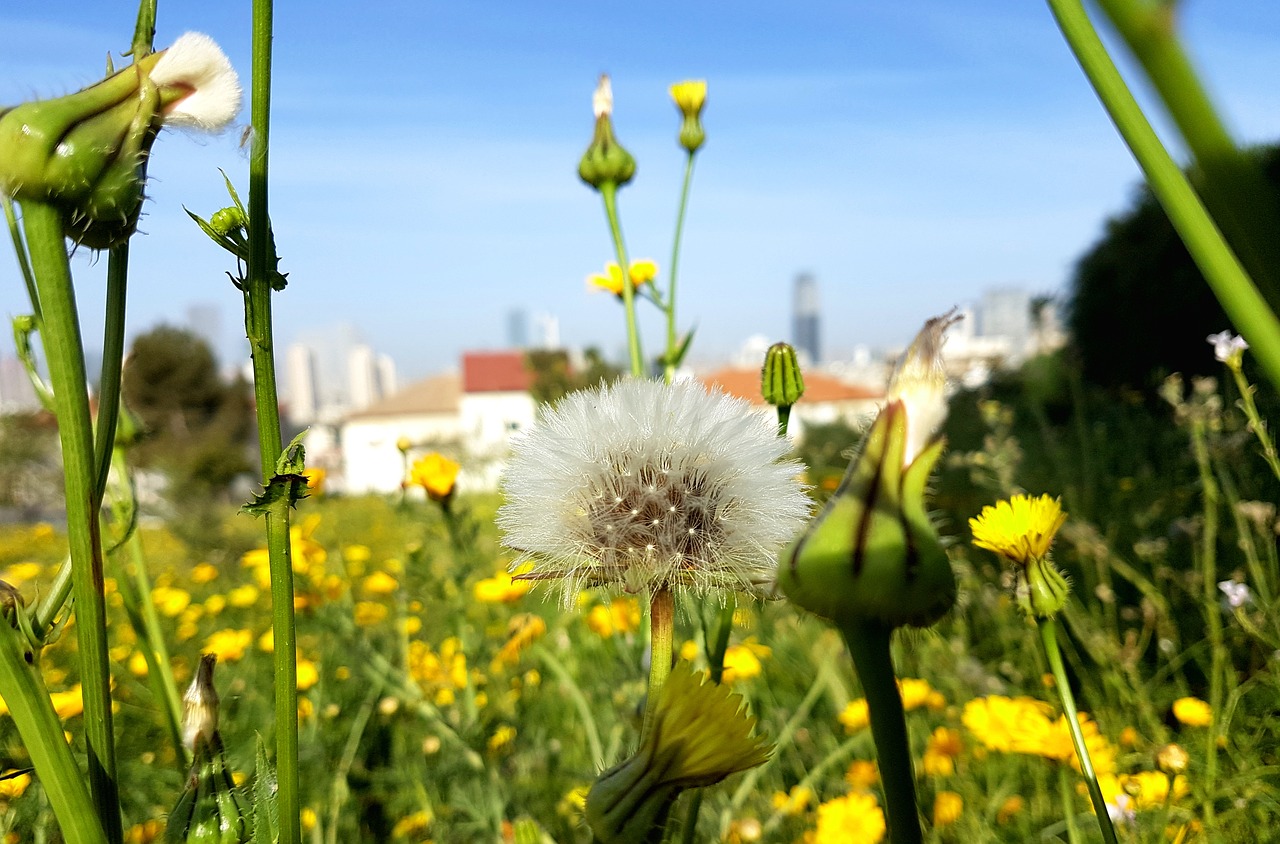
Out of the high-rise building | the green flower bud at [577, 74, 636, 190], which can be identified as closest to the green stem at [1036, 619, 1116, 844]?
the green flower bud at [577, 74, 636, 190]

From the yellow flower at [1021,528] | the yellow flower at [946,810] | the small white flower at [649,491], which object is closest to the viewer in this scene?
the small white flower at [649,491]

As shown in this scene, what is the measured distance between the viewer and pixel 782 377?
0.96 m

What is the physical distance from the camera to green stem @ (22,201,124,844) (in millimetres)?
445

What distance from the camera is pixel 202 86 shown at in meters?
0.49

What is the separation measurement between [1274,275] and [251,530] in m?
11.4

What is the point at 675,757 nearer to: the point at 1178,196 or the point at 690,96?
the point at 1178,196

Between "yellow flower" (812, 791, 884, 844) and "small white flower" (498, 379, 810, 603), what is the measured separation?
988 mm

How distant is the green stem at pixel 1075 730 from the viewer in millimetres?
707

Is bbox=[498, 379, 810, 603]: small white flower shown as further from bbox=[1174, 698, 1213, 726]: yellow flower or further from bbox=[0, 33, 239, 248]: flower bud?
bbox=[1174, 698, 1213, 726]: yellow flower

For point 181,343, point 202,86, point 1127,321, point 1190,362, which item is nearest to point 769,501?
point 202,86

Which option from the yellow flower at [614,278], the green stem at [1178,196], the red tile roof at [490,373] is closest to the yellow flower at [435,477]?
the yellow flower at [614,278]

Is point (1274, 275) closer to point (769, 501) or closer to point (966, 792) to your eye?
point (769, 501)

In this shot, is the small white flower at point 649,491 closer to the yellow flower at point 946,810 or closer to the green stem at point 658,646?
the green stem at point 658,646

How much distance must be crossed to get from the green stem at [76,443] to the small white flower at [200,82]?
0.09m
